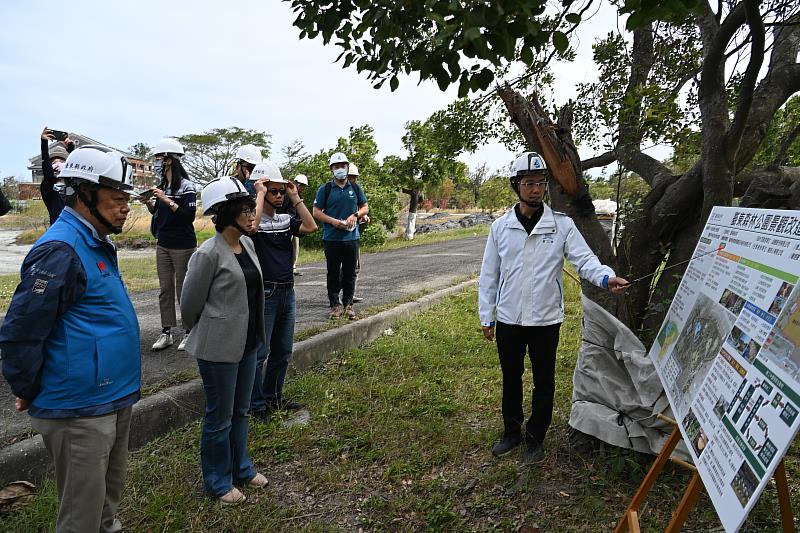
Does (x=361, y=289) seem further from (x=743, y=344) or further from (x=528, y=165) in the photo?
(x=743, y=344)

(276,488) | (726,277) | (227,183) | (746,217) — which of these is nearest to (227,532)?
(276,488)

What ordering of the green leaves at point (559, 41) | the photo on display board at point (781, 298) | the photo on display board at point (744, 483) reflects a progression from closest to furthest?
the photo on display board at point (744, 483) < the photo on display board at point (781, 298) < the green leaves at point (559, 41)

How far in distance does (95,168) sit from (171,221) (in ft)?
8.55

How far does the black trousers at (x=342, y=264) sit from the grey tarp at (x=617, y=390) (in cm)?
311

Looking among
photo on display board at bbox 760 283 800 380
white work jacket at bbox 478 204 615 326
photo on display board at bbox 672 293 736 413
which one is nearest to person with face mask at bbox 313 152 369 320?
white work jacket at bbox 478 204 615 326

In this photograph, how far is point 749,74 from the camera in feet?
9.45

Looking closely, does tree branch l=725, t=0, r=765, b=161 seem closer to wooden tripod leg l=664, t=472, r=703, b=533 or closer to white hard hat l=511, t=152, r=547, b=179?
white hard hat l=511, t=152, r=547, b=179

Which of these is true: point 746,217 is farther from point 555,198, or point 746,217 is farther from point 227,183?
point 227,183

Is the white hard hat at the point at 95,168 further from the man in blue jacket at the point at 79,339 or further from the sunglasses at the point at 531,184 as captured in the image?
the sunglasses at the point at 531,184

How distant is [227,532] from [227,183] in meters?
1.84

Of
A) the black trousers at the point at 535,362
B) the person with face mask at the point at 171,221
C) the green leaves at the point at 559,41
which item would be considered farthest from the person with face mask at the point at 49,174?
the green leaves at the point at 559,41

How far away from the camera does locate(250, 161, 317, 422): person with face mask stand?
368 centimetres

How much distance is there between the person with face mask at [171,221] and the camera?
14.9 ft

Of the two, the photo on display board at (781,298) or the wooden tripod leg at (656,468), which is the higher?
the photo on display board at (781,298)
